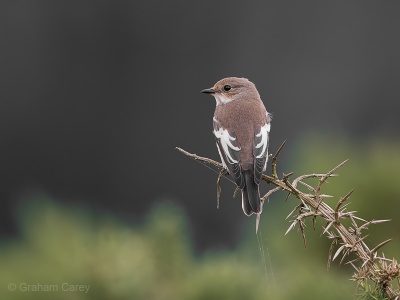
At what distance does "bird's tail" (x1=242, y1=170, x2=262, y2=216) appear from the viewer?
2586 millimetres

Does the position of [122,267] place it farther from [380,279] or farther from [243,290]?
[380,279]

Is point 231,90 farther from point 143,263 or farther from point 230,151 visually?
point 143,263

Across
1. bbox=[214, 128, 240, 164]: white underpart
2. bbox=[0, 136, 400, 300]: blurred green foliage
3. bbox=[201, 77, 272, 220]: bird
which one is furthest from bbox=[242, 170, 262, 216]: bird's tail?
bbox=[0, 136, 400, 300]: blurred green foliage

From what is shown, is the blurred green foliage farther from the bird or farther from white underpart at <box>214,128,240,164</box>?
white underpart at <box>214,128,240,164</box>

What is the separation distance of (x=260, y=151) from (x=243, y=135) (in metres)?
→ 0.15

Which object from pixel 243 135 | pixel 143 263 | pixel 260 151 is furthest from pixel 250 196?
pixel 143 263

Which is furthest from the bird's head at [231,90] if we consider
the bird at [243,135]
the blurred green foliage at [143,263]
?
the blurred green foliage at [143,263]

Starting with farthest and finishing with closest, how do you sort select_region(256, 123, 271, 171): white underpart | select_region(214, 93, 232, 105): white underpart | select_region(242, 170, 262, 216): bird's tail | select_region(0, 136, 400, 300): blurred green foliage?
1. select_region(214, 93, 232, 105): white underpart
2. select_region(256, 123, 271, 171): white underpart
3. select_region(242, 170, 262, 216): bird's tail
4. select_region(0, 136, 400, 300): blurred green foliage

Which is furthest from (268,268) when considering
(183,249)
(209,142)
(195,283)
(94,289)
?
(209,142)

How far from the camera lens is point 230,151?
313 centimetres

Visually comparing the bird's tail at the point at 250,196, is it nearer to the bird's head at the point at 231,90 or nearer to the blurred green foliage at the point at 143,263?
the blurred green foliage at the point at 143,263

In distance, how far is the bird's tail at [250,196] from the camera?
2.59 m

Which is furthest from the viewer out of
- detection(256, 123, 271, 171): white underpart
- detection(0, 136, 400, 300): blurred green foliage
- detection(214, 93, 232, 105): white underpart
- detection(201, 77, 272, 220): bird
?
detection(214, 93, 232, 105): white underpart

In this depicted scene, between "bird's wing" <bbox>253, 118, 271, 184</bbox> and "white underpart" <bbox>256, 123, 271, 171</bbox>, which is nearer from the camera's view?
"bird's wing" <bbox>253, 118, 271, 184</bbox>
